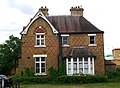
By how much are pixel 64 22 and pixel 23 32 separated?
648 centimetres

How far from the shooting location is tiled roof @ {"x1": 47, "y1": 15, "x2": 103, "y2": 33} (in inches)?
1767

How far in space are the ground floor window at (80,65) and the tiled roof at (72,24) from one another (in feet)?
14.3

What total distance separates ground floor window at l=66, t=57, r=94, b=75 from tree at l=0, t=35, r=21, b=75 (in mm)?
23036

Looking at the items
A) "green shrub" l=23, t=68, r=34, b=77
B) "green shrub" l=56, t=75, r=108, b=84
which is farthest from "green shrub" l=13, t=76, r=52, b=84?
"green shrub" l=56, t=75, r=108, b=84

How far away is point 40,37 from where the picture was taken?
146 feet

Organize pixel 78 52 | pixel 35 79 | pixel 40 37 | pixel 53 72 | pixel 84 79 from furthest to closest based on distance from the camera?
pixel 40 37
pixel 78 52
pixel 53 72
pixel 35 79
pixel 84 79

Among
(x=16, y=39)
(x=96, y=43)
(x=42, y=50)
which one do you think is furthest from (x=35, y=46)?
(x=16, y=39)

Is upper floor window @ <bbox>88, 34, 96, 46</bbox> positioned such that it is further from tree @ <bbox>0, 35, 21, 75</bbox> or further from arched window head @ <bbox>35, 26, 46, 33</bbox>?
tree @ <bbox>0, 35, 21, 75</bbox>

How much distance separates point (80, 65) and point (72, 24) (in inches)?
266

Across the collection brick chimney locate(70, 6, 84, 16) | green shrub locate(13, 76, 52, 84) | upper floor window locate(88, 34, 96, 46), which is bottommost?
green shrub locate(13, 76, 52, 84)

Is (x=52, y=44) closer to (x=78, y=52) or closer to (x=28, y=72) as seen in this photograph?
(x=78, y=52)

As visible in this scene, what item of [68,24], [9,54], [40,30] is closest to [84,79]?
[40,30]

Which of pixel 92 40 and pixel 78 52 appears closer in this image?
pixel 78 52

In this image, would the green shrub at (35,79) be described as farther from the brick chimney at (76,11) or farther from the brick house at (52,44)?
the brick chimney at (76,11)
